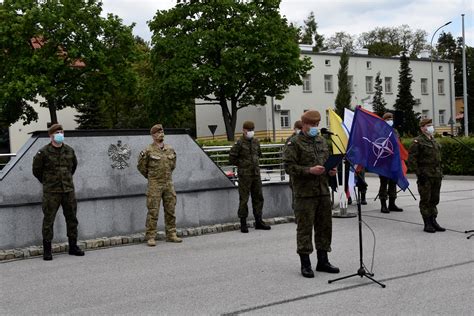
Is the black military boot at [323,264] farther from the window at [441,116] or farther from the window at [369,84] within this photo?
the window at [441,116]

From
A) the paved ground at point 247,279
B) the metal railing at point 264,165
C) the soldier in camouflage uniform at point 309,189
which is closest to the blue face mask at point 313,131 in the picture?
the soldier in camouflage uniform at point 309,189

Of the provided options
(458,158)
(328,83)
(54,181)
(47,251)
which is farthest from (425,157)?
(328,83)

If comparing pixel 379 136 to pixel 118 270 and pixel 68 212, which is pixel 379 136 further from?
pixel 68 212

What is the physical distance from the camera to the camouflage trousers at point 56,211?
27.7 ft

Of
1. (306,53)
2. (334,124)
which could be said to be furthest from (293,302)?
(306,53)

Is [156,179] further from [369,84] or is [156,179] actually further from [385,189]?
[369,84]

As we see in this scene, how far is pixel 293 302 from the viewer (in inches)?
222

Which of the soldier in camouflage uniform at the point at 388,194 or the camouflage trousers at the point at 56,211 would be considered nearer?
the camouflage trousers at the point at 56,211

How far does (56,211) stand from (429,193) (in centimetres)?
615

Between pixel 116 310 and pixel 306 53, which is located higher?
pixel 306 53

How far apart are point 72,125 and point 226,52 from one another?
36375 mm

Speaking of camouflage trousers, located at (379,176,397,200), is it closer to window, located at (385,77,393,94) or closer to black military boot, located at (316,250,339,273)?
black military boot, located at (316,250,339,273)

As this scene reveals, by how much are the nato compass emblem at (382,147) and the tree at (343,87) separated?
43.3 meters

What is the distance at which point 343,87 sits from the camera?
2041 inches
